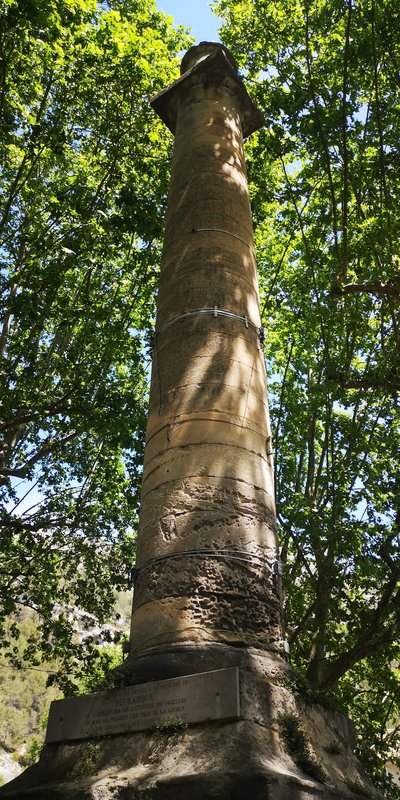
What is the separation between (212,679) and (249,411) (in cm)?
193

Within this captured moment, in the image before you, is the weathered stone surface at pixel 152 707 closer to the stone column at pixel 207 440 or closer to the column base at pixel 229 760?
the column base at pixel 229 760

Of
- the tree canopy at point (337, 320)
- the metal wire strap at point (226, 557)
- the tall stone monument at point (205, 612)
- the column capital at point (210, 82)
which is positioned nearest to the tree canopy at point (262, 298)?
the tree canopy at point (337, 320)

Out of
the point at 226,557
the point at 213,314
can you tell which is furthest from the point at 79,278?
the point at 226,557

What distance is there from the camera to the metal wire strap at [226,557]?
12.6 feet

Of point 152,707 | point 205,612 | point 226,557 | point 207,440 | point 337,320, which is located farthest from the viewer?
point 337,320

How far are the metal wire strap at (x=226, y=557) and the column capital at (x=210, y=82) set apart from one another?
18.0 ft

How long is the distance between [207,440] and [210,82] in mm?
4729

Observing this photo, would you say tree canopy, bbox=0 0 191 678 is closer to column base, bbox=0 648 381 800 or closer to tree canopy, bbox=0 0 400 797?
tree canopy, bbox=0 0 400 797

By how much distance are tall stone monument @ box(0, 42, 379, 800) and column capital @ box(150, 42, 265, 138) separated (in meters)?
2.31

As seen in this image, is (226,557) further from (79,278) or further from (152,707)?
(79,278)

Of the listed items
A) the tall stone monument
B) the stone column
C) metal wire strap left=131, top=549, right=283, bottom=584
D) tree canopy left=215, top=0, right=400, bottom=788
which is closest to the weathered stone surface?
the tall stone monument

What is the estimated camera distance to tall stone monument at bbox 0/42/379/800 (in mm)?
3045

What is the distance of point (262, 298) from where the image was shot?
42.8ft

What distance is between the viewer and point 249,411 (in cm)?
462
